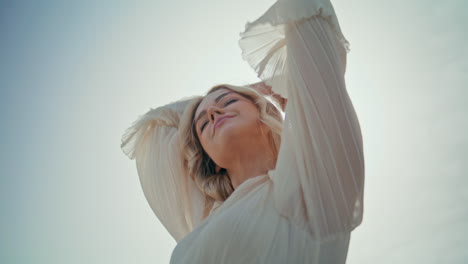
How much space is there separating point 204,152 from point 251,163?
0.61 metres

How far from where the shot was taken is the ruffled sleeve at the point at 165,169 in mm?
3902

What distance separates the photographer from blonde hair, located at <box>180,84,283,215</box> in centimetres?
384

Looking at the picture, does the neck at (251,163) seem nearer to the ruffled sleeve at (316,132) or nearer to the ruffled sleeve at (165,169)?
the ruffled sleeve at (165,169)

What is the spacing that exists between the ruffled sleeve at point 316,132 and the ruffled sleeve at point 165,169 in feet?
4.09

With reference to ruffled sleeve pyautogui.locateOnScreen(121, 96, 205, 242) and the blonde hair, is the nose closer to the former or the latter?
the blonde hair

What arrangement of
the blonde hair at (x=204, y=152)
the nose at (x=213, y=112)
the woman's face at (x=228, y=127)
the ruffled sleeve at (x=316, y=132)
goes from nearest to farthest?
the ruffled sleeve at (x=316, y=132), the woman's face at (x=228, y=127), the nose at (x=213, y=112), the blonde hair at (x=204, y=152)

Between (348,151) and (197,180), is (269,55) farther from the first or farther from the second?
(197,180)

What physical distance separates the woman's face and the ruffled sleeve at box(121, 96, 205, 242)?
398 millimetres

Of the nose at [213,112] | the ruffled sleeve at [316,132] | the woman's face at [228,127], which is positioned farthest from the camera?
the nose at [213,112]

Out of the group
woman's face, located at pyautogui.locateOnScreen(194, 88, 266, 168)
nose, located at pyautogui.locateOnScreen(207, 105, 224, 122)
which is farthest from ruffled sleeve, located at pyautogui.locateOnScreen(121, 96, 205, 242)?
nose, located at pyautogui.locateOnScreen(207, 105, 224, 122)

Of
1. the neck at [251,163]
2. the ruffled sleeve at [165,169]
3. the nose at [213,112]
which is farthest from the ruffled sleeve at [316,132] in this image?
the ruffled sleeve at [165,169]

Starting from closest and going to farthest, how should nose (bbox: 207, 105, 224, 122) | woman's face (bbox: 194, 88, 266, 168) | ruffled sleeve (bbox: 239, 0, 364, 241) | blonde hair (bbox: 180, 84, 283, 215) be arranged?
ruffled sleeve (bbox: 239, 0, 364, 241), woman's face (bbox: 194, 88, 266, 168), nose (bbox: 207, 105, 224, 122), blonde hair (bbox: 180, 84, 283, 215)

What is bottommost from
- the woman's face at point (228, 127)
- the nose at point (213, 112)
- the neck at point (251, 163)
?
the neck at point (251, 163)

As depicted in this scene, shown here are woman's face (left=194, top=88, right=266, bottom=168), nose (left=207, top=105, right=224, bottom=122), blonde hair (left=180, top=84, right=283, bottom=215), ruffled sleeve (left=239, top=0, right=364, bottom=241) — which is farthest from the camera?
blonde hair (left=180, top=84, right=283, bottom=215)
